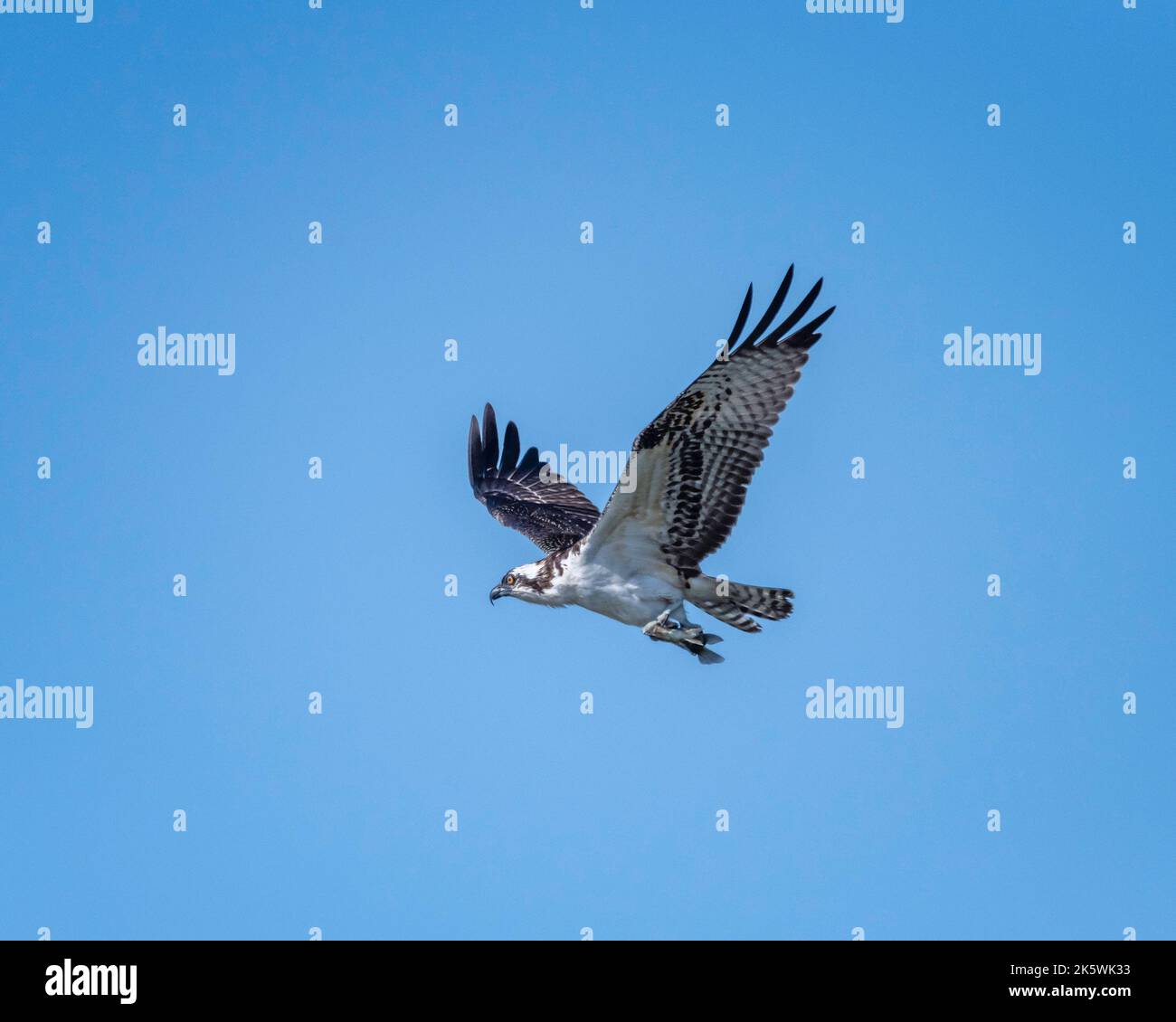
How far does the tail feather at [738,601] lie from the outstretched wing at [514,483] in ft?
10.6

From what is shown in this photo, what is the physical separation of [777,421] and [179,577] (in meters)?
8.45

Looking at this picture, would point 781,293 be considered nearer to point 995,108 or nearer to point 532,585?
point 532,585

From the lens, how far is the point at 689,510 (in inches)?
468

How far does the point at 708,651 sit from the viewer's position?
12.5 m

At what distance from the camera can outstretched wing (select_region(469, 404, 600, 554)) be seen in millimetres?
15555

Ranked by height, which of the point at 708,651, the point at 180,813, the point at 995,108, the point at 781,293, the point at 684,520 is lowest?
the point at 180,813

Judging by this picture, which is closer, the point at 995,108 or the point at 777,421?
the point at 777,421

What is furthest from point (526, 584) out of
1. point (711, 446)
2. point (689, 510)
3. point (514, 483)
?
point (514, 483)

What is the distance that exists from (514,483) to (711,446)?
477cm

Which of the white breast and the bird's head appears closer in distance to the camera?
the white breast

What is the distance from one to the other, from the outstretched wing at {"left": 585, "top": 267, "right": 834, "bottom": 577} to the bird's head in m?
0.82

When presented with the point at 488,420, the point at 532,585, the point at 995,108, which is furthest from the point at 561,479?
the point at 995,108

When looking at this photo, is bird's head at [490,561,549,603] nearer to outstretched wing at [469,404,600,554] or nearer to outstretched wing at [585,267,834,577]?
outstretched wing at [585,267,834,577]

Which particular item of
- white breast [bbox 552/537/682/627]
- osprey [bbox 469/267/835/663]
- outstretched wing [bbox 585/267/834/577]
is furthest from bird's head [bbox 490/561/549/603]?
outstretched wing [bbox 585/267/834/577]
